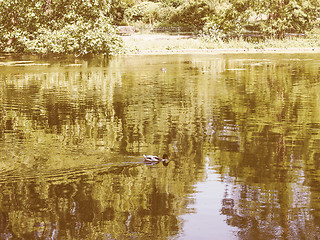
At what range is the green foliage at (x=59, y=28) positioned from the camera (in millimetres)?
41781

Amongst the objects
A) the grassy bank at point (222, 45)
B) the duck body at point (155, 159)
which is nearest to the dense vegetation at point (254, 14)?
the grassy bank at point (222, 45)

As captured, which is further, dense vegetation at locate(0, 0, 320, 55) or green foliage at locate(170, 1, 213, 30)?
green foliage at locate(170, 1, 213, 30)

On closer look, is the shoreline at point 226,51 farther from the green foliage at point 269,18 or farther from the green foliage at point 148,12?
the green foliage at point 148,12

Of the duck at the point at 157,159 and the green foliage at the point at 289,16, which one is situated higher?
the green foliage at the point at 289,16

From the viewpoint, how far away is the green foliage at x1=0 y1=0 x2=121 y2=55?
4178 centimetres

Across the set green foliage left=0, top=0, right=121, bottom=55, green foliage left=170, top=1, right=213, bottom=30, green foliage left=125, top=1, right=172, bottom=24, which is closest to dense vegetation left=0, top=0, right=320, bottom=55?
green foliage left=0, top=0, right=121, bottom=55

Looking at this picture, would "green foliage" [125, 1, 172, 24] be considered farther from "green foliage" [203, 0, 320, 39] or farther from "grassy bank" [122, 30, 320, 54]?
"grassy bank" [122, 30, 320, 54]

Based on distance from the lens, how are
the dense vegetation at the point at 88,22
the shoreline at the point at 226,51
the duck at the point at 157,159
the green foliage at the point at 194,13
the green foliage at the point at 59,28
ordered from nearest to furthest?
the duck at the point at 157,159
the green foliage at the point at 59,28
the dense vegetation at the point at 88,22
the shoreline at the point at 226,51
the green foliage at the point at 194,13

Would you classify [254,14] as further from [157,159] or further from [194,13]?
[157,159]

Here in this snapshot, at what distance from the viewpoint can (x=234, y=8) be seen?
5347 centimetres

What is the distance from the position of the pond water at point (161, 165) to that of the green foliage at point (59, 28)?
59.2 feet

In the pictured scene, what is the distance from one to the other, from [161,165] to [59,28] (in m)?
35.9

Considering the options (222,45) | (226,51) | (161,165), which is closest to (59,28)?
(226,51)

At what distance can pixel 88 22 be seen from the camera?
41.8 m
